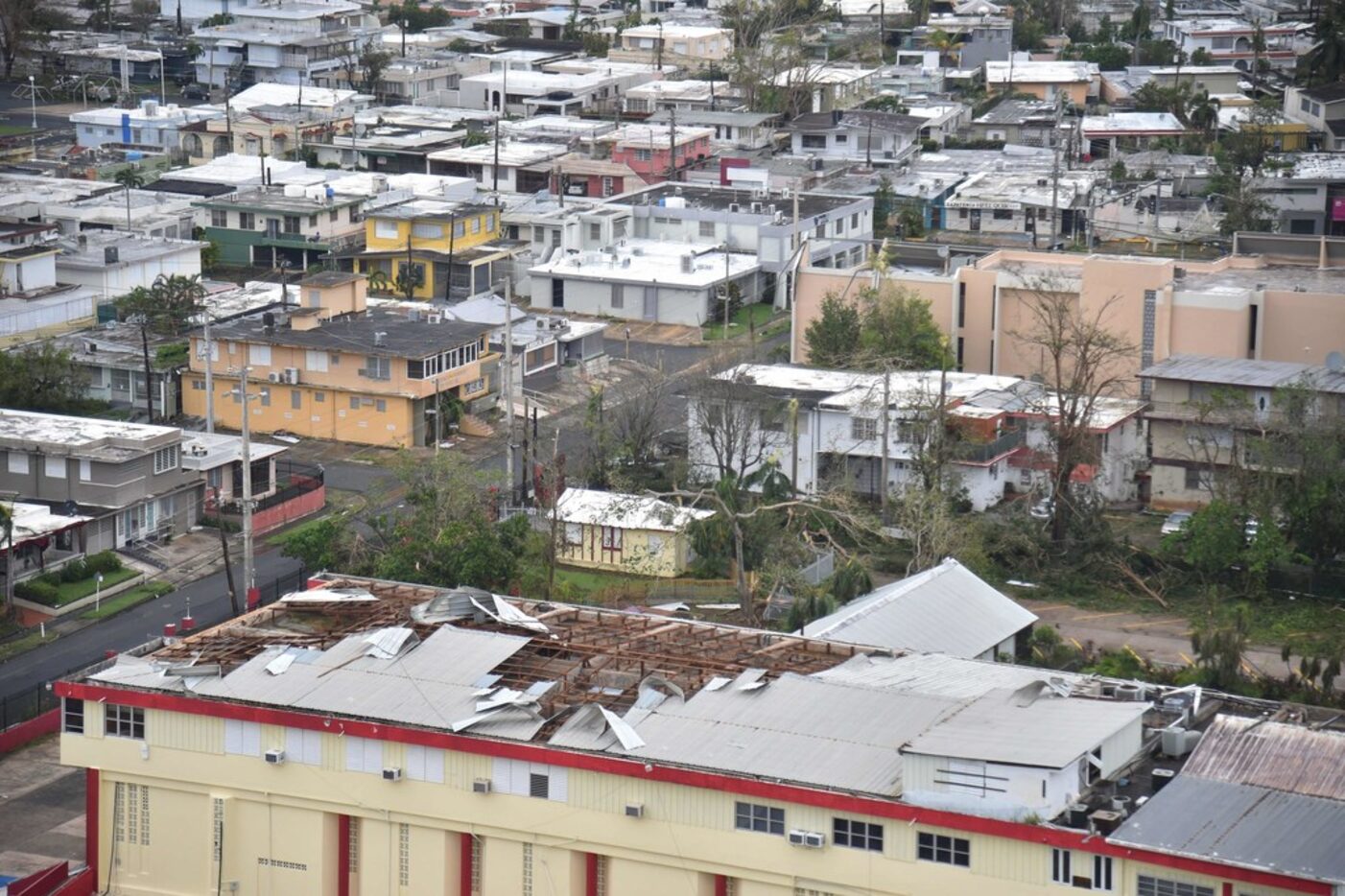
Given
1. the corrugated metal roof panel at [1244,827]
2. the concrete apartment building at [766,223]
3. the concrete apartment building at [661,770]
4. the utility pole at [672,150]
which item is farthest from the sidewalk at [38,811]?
the utility pole at [672,150]

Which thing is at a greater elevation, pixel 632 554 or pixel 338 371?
pixel 338 371

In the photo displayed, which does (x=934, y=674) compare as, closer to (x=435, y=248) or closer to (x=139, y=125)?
(x=435, y=248)

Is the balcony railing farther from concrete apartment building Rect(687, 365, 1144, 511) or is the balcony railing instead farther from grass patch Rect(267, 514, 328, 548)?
grass patch Rect(267, 514, 328, 548)

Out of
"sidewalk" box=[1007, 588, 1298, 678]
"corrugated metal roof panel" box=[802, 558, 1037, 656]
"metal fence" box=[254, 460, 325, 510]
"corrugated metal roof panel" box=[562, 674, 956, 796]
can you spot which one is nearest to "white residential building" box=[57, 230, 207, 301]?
"metal fence" box=[254, 460, 325, 510]

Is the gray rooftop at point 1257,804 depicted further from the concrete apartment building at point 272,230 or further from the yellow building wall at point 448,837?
the concrete apartment building at point 272,230

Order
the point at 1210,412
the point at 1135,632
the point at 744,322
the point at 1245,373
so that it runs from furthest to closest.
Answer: the point at 744,322
the point at 1245,373
the point at 1210,412
the point at 1135,632

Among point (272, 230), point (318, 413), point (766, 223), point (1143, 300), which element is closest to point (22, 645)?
point (318, 413)

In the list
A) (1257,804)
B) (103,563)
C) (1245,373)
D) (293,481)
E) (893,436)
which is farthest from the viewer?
(293,481)
